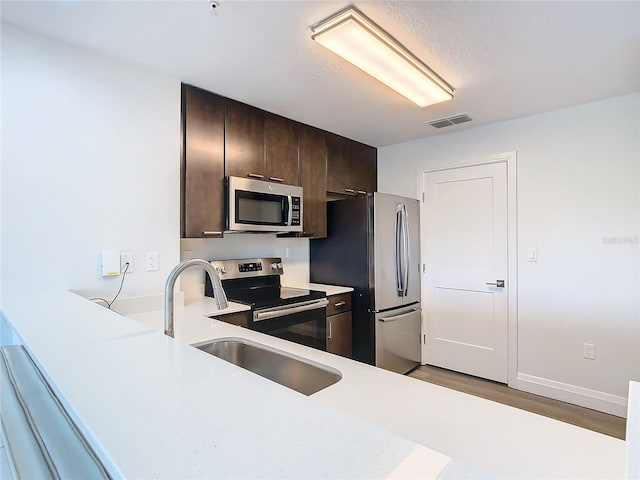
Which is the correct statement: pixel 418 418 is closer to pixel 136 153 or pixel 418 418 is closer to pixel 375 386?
pixel 375 386

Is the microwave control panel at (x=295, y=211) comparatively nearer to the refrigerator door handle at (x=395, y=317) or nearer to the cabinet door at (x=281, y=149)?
the cabinet door at (x=281, y=149)

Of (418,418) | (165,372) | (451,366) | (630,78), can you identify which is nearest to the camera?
(165,372)

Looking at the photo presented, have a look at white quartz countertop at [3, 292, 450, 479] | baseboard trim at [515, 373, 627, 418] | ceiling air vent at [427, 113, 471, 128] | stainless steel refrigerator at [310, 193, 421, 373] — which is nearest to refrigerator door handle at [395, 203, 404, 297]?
stainless steel refrigerator at [310, 193, 421, 373]

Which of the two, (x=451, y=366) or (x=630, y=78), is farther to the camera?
(x=451, y=366)

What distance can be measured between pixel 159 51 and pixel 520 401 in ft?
11.7

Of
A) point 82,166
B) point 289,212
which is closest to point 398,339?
point 289,212

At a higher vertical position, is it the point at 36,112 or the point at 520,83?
the point at 520,83

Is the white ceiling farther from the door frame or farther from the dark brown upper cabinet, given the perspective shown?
the dark brown upper cabinet

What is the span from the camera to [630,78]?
2.29 m

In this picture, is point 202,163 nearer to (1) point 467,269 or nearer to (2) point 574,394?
(1) point 467,269

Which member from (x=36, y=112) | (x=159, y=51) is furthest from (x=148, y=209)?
(x=159, y=51)

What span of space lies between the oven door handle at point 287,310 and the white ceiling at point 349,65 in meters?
1.53

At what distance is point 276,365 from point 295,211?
1.68m

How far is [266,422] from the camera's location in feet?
1.66
